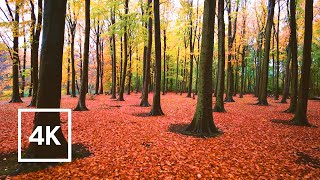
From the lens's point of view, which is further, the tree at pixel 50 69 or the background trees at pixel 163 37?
the background trees at pixel 163 37

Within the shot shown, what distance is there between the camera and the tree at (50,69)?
5.01 meters

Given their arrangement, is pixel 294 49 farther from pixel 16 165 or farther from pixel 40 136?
pixel 16 165

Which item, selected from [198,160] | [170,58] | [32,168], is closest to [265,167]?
[198,160]

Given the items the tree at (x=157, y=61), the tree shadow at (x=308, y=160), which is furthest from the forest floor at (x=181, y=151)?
the tree at (x=157, y=61)

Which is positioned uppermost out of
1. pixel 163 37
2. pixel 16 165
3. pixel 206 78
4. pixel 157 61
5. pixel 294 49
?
pixel 163 37

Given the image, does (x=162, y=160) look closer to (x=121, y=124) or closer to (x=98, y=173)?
(x=98, y=173)

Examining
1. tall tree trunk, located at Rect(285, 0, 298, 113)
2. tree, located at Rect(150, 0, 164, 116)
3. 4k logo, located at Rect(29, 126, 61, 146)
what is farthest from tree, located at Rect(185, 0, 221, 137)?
tall tree trunk, located at Rect(285, 0, 298, 113)

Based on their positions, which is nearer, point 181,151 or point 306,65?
point 181,151

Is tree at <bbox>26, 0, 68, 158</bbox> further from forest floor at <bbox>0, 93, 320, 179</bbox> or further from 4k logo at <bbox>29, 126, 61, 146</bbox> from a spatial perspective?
forest floor at <bbox>0, 93, 320, 179</bbox>

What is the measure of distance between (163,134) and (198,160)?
281cm

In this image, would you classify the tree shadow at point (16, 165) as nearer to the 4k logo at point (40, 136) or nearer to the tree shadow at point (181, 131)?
the 4k logo at point (40, 136)

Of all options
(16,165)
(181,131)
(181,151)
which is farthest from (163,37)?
(16,165)

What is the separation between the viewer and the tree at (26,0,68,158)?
16.4 feet

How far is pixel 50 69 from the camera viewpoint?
5074 mm
